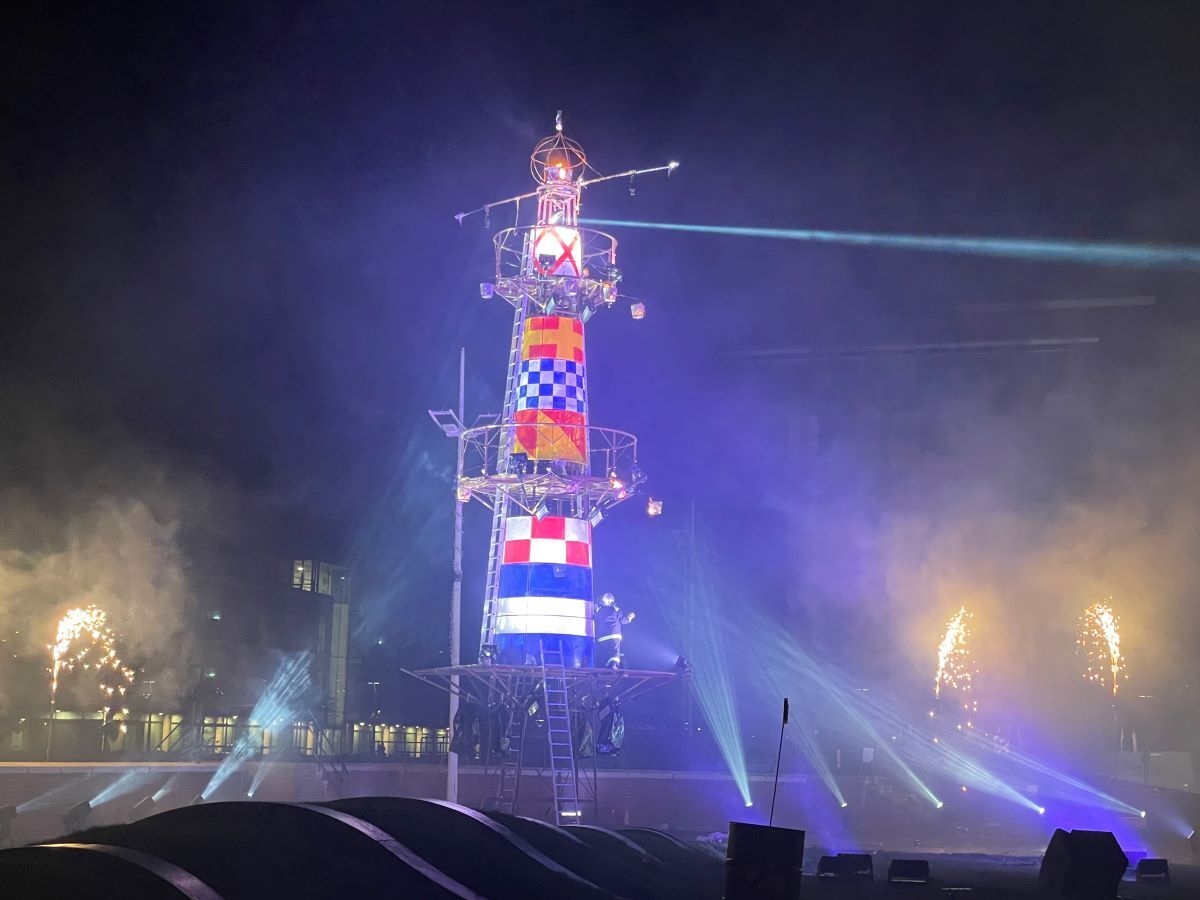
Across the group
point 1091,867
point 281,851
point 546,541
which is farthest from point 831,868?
point 546,541

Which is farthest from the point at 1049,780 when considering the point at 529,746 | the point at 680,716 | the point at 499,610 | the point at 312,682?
the point at 312,682

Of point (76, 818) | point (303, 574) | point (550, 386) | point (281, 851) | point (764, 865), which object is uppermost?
point (550, 386)

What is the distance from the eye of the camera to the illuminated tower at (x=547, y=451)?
48781 mm

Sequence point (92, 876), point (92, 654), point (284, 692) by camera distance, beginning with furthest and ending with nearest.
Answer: point (284, 692) → point (92, 654) → point (92, 876)

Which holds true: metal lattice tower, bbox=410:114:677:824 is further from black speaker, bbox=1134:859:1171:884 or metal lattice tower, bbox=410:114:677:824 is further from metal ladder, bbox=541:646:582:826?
black speaker, bbox=1134:859:1171:884

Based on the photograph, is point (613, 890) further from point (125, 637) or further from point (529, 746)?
point (125, 637)

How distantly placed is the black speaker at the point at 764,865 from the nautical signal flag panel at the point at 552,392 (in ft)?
100

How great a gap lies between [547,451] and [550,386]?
2922mm

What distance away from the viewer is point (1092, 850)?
91.2 ft

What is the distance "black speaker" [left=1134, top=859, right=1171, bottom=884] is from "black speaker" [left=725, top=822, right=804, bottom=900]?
707 inches

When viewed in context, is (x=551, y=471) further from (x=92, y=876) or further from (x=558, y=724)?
(x=92, y=876)

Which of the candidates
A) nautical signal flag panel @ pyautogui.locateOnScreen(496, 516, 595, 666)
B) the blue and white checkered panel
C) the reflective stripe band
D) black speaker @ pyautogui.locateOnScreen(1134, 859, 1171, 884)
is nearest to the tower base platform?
nautical signal flag panel @ pyautogui.locateOnScreen(496, 516, 595, 666)

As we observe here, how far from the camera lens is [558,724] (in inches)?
1998

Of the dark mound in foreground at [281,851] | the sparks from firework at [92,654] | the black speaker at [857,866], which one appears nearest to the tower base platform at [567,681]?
the black speaker at [857,866]
